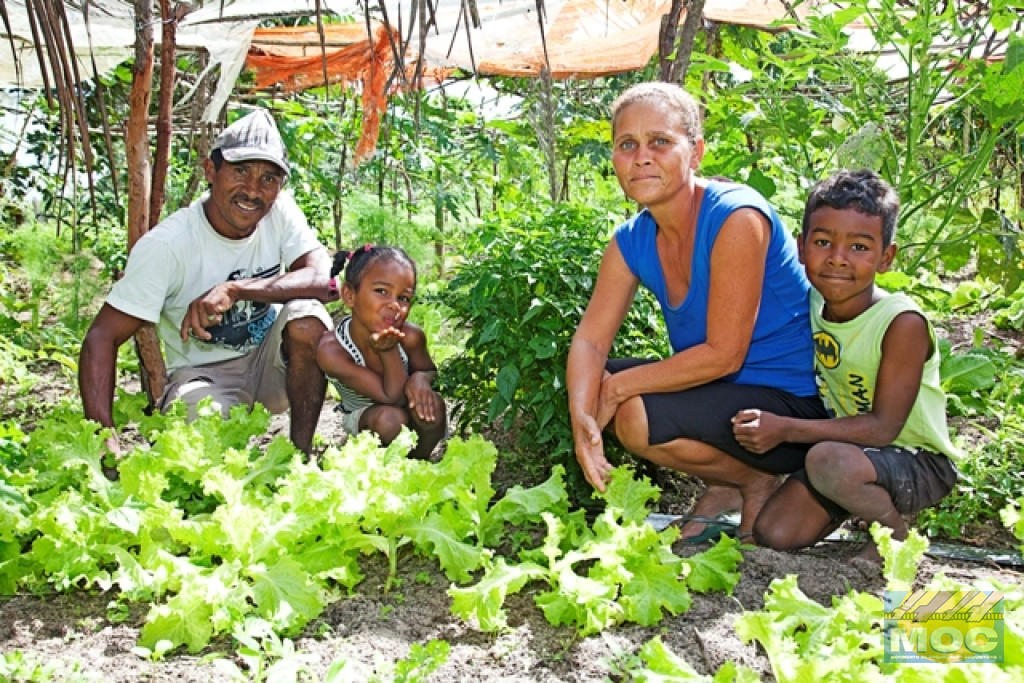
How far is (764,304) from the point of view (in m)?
3.12

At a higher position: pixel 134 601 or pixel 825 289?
pixel 825 289

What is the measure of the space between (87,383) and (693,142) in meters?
2.23

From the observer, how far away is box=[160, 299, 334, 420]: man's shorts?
12.9 ft

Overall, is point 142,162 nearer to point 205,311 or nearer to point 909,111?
point 205,311

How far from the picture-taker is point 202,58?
6215mm

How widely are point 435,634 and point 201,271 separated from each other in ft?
6.44

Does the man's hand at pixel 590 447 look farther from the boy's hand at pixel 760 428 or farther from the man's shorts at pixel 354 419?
the man's shorts at pixel 354 419

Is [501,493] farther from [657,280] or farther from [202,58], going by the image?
[202,58]

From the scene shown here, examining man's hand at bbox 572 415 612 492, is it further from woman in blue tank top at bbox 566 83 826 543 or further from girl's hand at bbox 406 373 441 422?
girl's hand at bbox 406 373 441 422

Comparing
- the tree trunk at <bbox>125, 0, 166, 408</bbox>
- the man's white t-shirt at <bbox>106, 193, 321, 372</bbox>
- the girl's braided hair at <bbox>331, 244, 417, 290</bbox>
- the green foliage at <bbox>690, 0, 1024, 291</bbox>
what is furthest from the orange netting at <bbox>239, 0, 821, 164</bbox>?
the girl's braided hair at <bbox>331, 244, 417, 290</bbox>

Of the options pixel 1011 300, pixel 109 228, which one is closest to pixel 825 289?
pixel 1011 300

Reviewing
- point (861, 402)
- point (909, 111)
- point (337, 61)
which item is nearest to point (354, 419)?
point (861, 402)

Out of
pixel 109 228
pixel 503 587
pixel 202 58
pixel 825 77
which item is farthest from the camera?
pixel 109 228

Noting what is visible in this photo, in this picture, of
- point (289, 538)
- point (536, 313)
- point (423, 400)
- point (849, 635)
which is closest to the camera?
point (849, 635)
